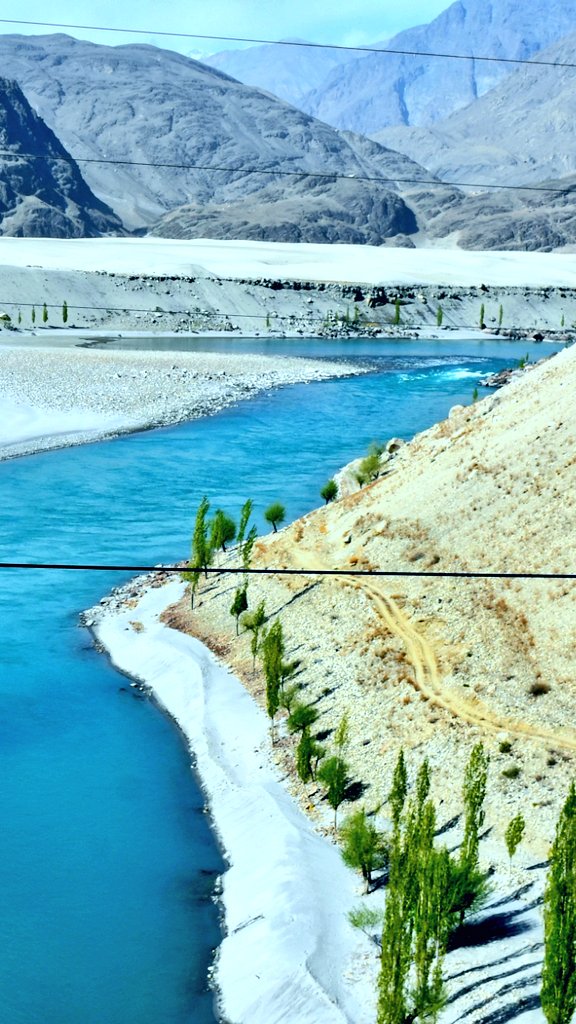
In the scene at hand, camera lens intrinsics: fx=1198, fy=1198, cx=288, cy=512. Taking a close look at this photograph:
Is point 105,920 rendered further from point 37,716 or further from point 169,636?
point 169,636

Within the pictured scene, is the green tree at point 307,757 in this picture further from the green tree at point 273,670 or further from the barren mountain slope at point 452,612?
the green tree at point 273,670

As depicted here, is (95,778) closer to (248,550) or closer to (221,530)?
(248,550)

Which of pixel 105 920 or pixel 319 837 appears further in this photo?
pixel 319 837

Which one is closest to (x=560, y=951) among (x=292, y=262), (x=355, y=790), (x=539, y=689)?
(x=355, y=790)

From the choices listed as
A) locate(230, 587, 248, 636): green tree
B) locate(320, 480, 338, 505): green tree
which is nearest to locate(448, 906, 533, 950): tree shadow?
locate(230, 587, 248, 636): green tree

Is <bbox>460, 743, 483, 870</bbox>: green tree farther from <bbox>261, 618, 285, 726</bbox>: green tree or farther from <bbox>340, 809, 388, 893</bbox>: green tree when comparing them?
<bbox>261, 618, 285, 726</bbox>: green tree

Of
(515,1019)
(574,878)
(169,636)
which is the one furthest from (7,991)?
(169,636)

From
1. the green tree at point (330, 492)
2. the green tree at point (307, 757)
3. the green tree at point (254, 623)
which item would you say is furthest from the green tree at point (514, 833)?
the green tree at point (330, 492)
